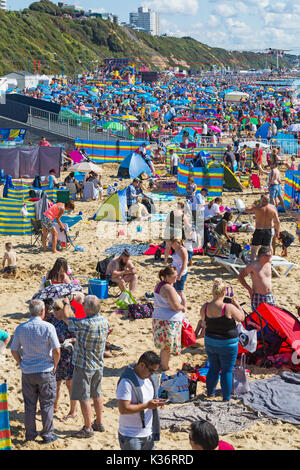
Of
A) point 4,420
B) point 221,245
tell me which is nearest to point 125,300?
point 221,245

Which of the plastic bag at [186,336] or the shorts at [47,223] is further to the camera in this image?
the shorts at [47,223]

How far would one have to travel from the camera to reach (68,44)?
94.1 m

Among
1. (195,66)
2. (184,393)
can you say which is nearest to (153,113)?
(184,393)

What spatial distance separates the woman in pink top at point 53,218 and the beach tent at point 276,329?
5.00m

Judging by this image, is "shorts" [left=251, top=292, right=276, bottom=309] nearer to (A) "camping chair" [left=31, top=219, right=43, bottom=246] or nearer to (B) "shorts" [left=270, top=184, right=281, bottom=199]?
(A) "camping chair" [left=31, top=219, right=43, bottom=246]

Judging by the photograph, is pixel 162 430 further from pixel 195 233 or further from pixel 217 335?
pixel 195 233

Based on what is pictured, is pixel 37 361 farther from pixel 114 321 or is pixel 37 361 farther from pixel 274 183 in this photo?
pixel 274 183

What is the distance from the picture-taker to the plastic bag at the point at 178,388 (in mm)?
5355

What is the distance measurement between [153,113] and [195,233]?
81.5 ft

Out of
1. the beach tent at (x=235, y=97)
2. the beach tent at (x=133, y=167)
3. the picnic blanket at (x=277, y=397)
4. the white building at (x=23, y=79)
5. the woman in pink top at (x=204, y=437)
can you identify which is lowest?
the picnic blanket at (x=277, y=397)

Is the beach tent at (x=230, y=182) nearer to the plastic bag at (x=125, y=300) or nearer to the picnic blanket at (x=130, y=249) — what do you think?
the picnic blanket at (x=130, y=249)

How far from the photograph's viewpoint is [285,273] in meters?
9.02

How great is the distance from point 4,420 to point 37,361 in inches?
23.4

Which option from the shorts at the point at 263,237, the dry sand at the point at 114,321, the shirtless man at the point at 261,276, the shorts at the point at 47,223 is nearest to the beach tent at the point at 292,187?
the dry sand at the point at 114,321
